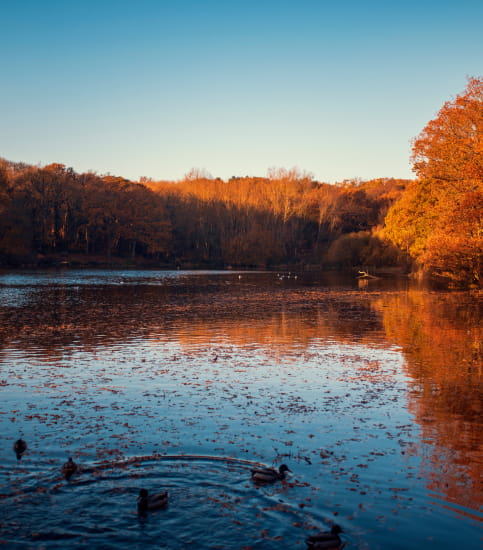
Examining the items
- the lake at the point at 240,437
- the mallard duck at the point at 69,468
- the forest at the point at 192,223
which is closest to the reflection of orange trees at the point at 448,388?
the lake at the point at 240,437

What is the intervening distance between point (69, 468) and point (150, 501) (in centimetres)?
156

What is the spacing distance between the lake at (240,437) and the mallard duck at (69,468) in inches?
3.4

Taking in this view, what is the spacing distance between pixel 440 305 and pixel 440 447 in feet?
80.6

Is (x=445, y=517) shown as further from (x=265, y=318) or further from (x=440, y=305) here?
(x=440, y=305)

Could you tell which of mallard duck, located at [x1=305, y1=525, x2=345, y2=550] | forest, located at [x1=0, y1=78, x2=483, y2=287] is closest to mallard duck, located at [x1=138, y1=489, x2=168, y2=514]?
mallard duck, located at [x1=305, y1=525, x2=345, y2=550]

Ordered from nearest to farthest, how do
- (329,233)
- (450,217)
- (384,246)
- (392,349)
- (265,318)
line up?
(392,349)
(265,318)
(450,217)
(384,246)
(329,233)

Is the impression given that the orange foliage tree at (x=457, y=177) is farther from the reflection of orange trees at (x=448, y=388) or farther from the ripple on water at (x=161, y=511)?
the ripple on water at (x=161, y=511)

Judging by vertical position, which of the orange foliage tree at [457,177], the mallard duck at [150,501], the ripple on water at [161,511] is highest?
the orange foliage tree at [457,177]

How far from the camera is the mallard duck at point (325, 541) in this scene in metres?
6.04

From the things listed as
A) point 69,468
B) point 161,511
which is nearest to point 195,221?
point 69,468

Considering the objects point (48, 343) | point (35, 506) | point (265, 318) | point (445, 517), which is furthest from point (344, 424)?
point (265, 318)

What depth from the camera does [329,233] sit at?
10900cm

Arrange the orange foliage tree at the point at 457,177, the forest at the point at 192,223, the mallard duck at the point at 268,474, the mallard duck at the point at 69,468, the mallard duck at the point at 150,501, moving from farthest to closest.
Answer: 1. the forest at the point at 192,223
2. the orange foliage tree at the point at 457,177
3. the mallard duck at the point at 69,468
4. the mallard duck at the point at 268,474
5. the mallard duck at the point at 150,501

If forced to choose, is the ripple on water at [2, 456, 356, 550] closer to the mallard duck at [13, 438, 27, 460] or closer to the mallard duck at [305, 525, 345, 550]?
the mallard duck at [305, 525, 345, 550]
